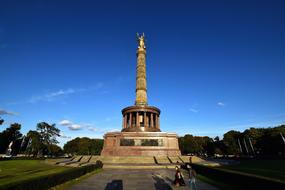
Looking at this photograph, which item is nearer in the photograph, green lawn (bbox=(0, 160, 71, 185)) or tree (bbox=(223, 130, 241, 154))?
green lawn (bbox=(0, 160, 71, 185))

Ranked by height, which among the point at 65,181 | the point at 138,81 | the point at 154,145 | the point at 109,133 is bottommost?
the point at 65,181

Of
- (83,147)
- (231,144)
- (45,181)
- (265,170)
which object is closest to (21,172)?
(45,181)

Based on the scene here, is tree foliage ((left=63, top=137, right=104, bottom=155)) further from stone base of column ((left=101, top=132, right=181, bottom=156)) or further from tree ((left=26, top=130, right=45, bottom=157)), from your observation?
stone base of column ((left=101, top=132, right=181, bottom=156))

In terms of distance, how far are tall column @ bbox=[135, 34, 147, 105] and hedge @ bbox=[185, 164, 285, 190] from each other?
27200mm

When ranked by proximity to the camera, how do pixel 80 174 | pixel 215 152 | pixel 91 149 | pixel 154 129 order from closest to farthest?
pixel 80 174 → pixel 154 129 → pixel 215 152 → pixel 91 149

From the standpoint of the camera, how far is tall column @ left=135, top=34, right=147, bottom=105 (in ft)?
141

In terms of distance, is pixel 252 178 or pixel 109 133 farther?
pixel 109 133

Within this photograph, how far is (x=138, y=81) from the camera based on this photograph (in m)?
44.8

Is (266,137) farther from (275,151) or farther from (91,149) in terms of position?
(91,149)

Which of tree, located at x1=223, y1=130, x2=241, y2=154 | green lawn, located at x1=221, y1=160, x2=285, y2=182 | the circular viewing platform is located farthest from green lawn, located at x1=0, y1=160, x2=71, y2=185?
tree, located at x1=223, y1=130, x2=241, y2=154

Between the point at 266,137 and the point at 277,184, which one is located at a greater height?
the point at 266,137

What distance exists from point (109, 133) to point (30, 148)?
35745 mm

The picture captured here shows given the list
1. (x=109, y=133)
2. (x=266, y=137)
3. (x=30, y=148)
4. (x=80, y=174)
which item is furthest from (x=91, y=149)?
(x=80, y=174)

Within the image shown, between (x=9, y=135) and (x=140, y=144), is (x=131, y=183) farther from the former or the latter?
(x=9, y=135)
